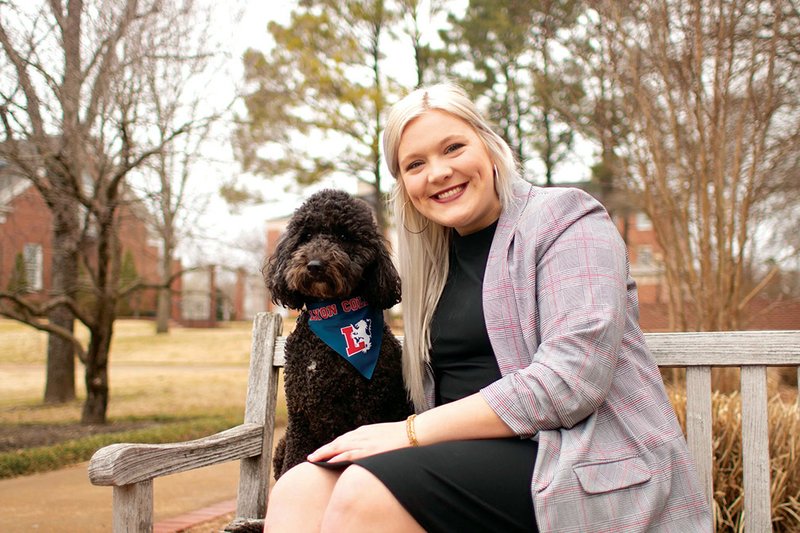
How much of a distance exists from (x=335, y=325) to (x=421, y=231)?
46cm

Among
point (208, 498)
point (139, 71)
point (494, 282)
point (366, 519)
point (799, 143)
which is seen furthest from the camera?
point (139, 71)

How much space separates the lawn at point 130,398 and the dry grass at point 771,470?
15.6 feet

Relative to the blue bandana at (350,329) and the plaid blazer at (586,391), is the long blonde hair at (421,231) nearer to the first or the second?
the blue bandana at (350,329)

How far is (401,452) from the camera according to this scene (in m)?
1.70

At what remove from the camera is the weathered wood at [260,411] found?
2.55 meters

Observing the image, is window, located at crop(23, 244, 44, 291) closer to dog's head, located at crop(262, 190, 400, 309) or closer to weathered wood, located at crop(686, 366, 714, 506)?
dog's head, located at crop(262, 190, 400, 309)

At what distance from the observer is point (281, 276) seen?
2.58 metres

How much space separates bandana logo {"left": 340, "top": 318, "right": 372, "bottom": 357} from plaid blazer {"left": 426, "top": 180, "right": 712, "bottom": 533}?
64 centimetres

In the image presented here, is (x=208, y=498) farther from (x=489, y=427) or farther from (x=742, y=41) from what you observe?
(x=742, y=41)

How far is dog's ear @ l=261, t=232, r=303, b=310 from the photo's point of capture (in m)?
2.59

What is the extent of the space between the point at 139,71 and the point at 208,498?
355 cm

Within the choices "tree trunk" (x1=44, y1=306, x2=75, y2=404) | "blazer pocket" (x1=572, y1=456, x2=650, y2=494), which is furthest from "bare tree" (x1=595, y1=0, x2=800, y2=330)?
"tree trunk" (x1=44, y1=306, x2=75, y2=404)

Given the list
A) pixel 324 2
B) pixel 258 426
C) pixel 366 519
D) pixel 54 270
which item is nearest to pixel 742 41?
pixel 258 426

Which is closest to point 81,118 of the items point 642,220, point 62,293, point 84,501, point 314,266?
point 62,293
